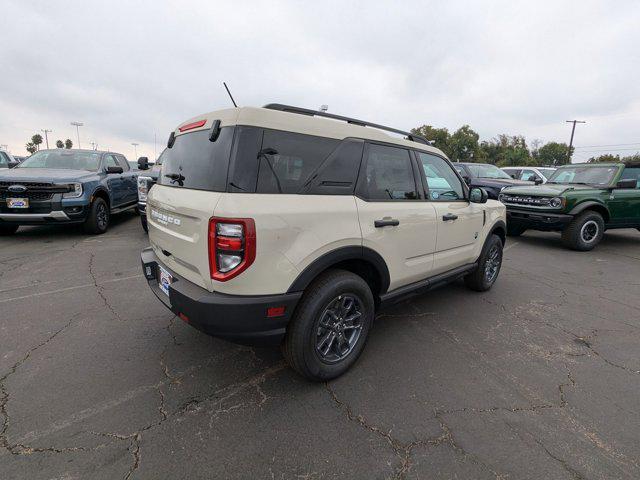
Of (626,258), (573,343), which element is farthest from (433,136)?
(573,343)

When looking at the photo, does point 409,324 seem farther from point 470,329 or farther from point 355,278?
point 355,278

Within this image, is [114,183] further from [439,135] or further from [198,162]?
[439,135]

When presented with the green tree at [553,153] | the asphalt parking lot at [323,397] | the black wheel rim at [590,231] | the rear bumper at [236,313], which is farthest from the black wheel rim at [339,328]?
the green tree at [553,153]

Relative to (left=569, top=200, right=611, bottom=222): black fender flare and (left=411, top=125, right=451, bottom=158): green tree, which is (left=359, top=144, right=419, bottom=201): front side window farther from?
(left=411, top=125, right=451, bottom=158): green tree

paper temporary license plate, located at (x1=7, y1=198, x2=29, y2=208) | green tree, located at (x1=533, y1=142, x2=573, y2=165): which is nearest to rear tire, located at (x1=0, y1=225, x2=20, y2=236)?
paper temporary license plate, located at (x1=7, y1=198, x2=29, y2=208)

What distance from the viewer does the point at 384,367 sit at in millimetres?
2684

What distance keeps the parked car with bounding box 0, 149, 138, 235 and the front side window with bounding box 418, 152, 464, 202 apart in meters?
6.37

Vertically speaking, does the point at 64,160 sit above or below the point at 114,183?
above

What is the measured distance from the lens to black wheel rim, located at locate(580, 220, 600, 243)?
22.7 feet

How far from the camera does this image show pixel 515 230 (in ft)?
26.9

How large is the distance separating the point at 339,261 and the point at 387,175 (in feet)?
3.08

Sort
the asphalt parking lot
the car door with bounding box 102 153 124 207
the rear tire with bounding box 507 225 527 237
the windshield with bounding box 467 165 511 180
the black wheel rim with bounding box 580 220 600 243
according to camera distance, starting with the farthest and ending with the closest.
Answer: the windshield with bounding box 467 165 511 180
the rear tire with bounding box 507 225 527 237
the car door with bounding box 102 153 124 207
the black wheel rim with bounding box 580 220 600 243
the asphalt parking lot

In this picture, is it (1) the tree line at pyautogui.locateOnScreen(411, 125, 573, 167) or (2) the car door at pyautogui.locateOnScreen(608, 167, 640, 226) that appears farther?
(1) the tree line at pyautogui.locateOnScreen(411, 125, 573, 167)

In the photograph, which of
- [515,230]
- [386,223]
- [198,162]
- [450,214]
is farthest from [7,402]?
[515,230]
